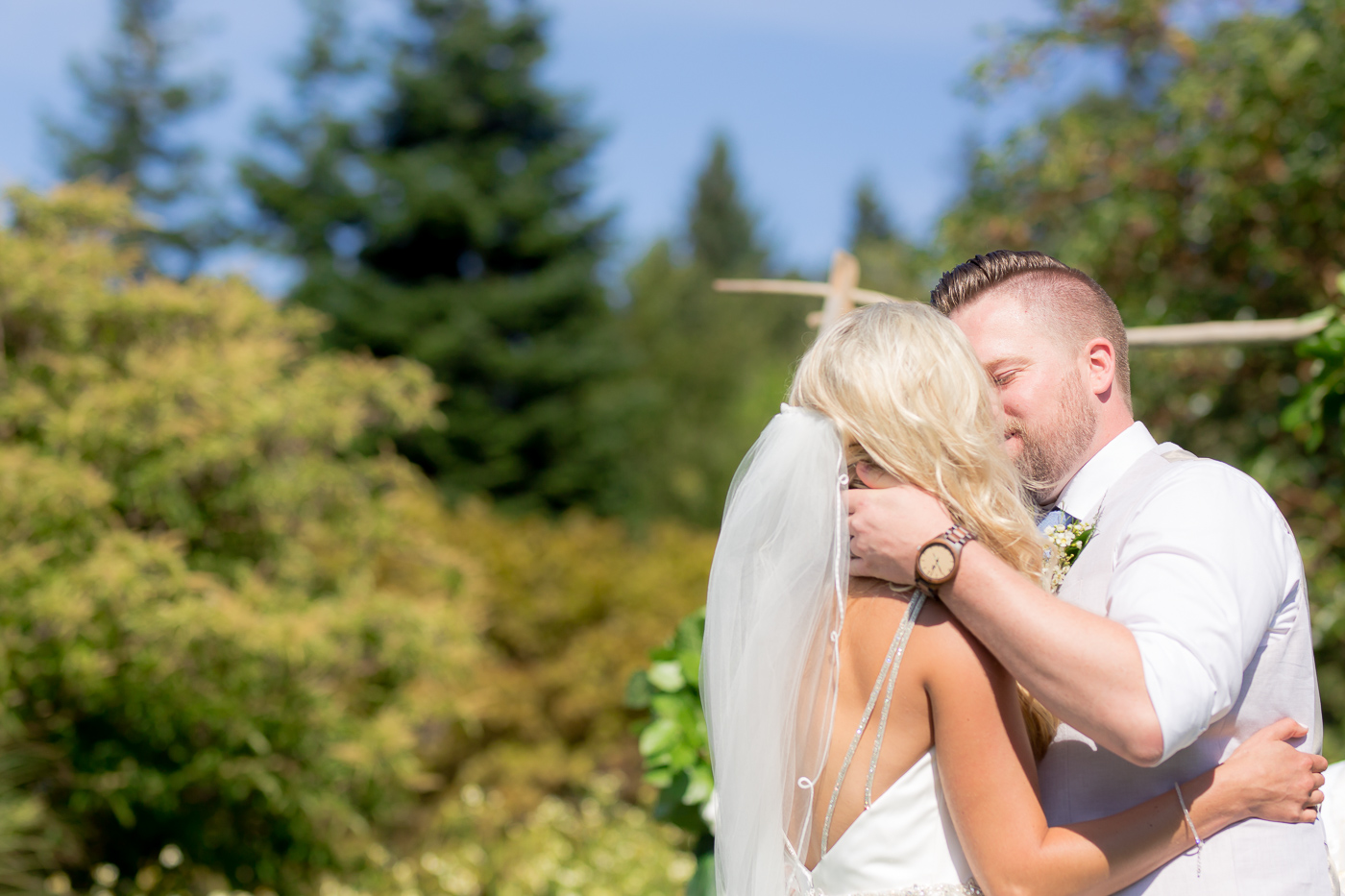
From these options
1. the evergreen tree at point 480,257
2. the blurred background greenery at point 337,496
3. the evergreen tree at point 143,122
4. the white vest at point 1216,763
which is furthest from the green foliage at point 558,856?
the evergreen tree at point 143,122

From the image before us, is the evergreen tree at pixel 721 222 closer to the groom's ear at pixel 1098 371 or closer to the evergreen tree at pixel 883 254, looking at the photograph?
the evergreen tree at pixel 883 254

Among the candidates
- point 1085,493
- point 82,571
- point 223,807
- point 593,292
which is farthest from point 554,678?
point 593,292

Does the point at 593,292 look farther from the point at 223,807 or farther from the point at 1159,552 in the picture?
the point at 1159,552

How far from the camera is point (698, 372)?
105ft

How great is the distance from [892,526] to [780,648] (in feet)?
1.06

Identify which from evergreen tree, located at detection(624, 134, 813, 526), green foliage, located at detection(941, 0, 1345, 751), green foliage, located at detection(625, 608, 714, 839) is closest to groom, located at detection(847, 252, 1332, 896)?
green foliage, located at detection(625, 608, 714, 839)

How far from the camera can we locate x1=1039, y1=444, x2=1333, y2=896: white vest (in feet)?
5.91

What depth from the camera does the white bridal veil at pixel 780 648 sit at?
1.96m

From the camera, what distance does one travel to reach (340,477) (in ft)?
18.8

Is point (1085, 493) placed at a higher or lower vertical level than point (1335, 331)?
lower

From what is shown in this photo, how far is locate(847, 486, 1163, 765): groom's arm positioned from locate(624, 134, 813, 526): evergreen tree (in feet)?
44.0

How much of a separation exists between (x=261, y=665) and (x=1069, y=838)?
4.25 meters

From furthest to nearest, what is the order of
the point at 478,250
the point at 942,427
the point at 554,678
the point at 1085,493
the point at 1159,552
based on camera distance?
1. the point at 478,250
2. the point at 554,678
3. the point at 1085,493
4. the point at 942,427
5. the point at 1159,552

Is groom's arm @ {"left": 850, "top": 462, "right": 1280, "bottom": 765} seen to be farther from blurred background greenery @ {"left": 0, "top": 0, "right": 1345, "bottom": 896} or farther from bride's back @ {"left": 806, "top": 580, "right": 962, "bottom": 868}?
blurred background greenery @ {"left": 0, "top": 0, "right": 1345, "bottom": 896}
